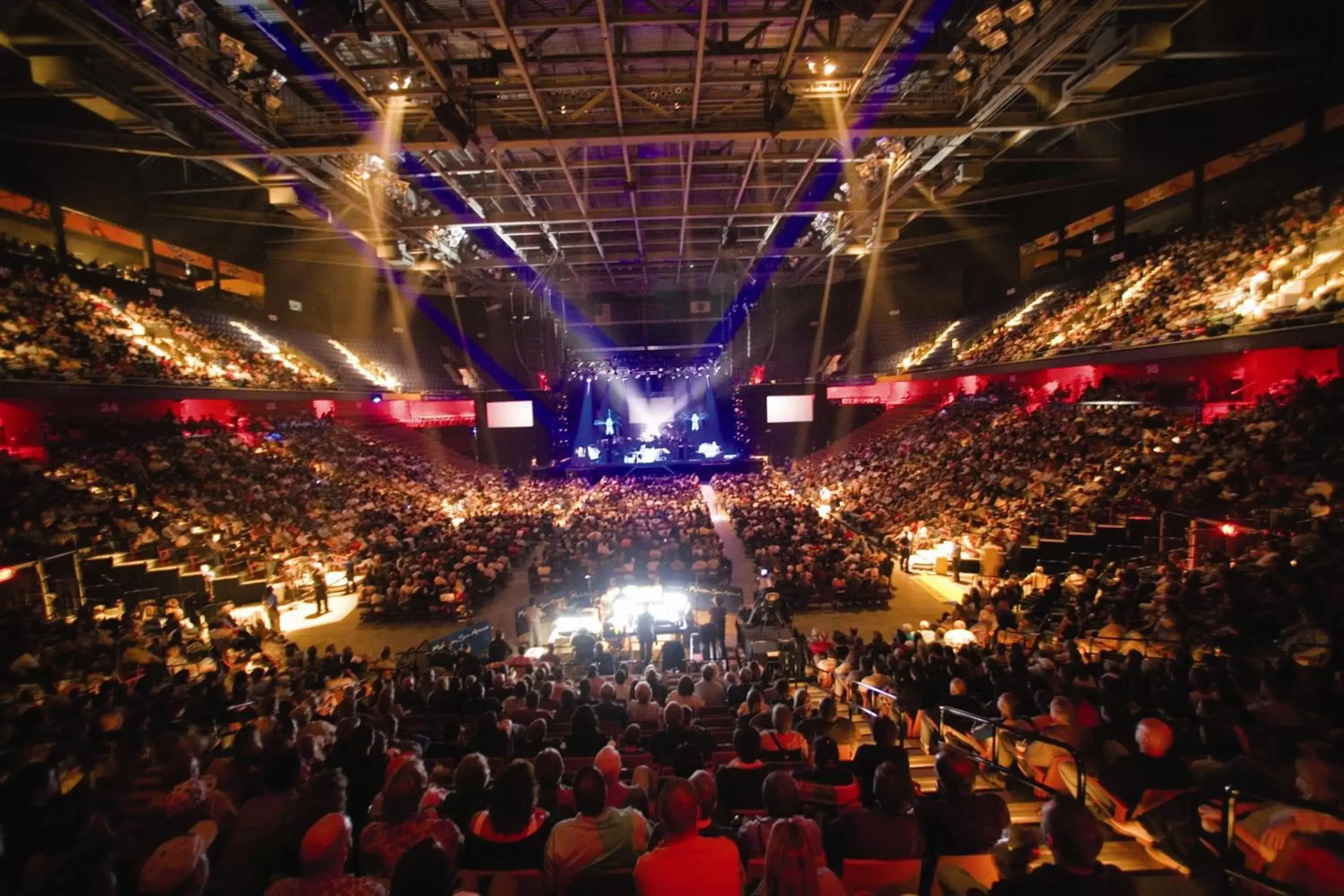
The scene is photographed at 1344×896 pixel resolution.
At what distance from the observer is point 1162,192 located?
17656mm

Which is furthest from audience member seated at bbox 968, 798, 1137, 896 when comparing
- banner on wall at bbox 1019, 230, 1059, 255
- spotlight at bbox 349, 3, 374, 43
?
banner on wall at bbox 1019, 230, 1059, 255

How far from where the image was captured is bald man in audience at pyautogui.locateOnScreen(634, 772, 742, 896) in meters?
2.28

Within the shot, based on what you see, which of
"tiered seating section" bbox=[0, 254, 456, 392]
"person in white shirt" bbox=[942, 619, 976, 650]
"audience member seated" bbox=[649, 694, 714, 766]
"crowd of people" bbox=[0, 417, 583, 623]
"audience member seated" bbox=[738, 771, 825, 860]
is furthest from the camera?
"tiered seating section" bbox=[0, 254, 456, 392]

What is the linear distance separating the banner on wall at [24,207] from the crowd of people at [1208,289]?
86.3 ft

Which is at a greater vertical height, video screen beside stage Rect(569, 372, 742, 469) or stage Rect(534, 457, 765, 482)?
video screen beside stage Rect(569, 372, 742, 469)

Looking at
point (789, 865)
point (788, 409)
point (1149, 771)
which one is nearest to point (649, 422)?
point (788, 409)

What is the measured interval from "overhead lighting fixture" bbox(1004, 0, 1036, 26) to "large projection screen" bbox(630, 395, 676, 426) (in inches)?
1125

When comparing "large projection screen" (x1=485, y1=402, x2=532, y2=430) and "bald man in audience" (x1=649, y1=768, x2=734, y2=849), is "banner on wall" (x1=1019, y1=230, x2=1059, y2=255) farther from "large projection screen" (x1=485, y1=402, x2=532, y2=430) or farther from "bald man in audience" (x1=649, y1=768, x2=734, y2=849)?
"bald man in audience" (x1=649, y1=768, x2=734, y2=849)

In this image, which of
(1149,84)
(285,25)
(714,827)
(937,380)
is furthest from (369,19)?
(937,380)

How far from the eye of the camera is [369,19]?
8805 millimetres

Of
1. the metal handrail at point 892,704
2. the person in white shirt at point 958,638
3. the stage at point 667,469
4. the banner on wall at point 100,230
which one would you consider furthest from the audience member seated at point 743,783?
the stage at point 667,469

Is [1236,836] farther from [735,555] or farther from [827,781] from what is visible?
[735,555]

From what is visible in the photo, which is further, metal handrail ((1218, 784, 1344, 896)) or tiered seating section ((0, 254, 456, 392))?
tiered seating section ((0, 254, 456, 392))

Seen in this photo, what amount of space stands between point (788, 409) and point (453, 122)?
69.8ft
